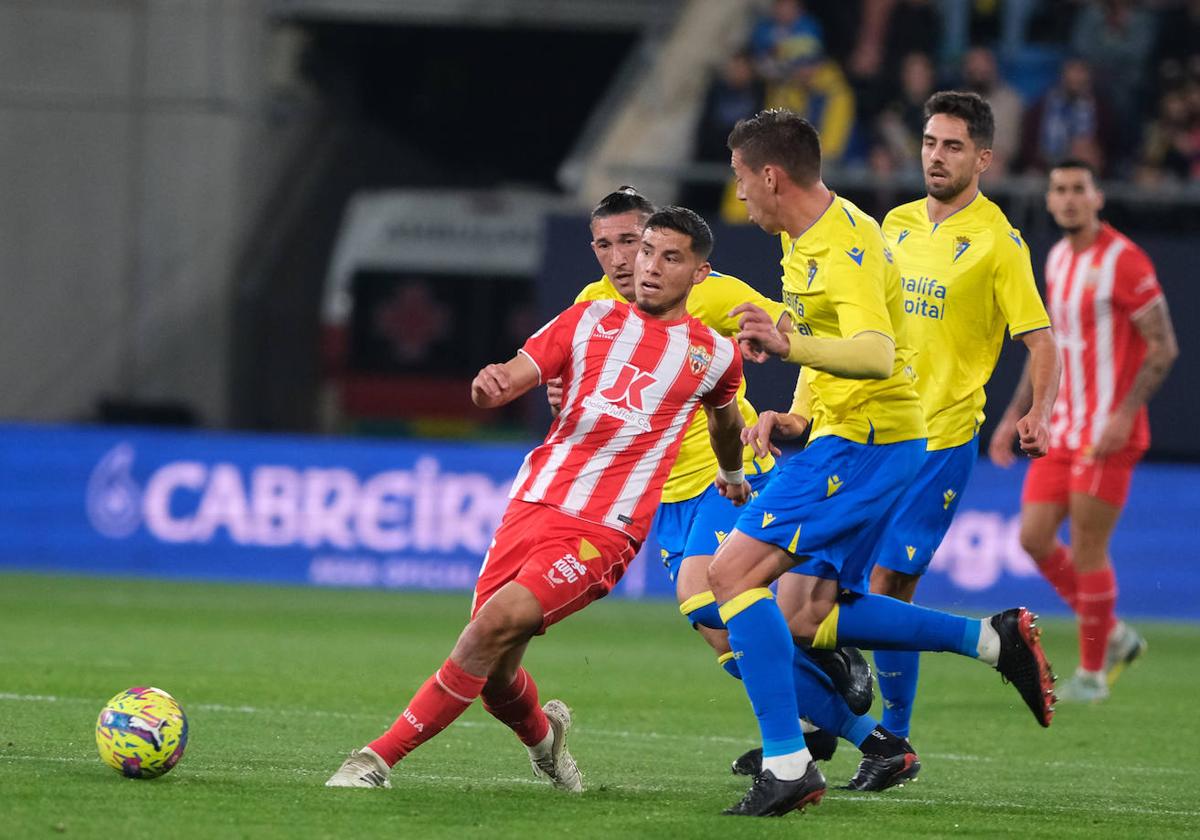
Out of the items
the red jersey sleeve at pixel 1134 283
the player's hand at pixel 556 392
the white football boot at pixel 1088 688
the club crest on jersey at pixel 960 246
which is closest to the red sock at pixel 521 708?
the player's hand at pixel 556 392

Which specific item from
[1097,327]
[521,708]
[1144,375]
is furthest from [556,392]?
[1097,327]

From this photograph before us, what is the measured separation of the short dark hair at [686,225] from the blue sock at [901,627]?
55.5 inches

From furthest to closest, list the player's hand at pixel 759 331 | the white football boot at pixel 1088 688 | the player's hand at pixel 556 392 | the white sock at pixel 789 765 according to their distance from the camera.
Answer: the white football boot at pixel 1088 688 < the player's hand at pixel 556 392 < the white sock at pixel 789 765 < the player's hand at pixel 759 331

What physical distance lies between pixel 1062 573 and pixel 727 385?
453cm

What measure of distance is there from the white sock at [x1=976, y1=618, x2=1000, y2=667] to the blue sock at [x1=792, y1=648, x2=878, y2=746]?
509 mm

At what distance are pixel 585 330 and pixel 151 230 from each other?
16.2 metres

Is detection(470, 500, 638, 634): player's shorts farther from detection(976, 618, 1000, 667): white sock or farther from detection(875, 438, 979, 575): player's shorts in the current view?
detection(875, 438, 979, 575): player's shorts

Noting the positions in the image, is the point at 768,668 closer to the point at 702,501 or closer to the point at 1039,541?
the point at 702,501

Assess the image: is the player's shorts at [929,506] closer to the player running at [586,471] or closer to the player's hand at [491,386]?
the player running at [586,471]

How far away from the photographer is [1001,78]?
17.8 m

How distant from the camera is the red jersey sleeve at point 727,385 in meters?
6.58

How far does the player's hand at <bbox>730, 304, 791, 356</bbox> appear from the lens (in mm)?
5789

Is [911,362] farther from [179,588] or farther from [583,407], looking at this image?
[179,588]

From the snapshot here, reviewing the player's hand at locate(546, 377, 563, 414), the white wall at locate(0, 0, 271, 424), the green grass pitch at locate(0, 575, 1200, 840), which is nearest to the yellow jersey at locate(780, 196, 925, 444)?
the player's hand at locate(546, 377, 563, 414)
